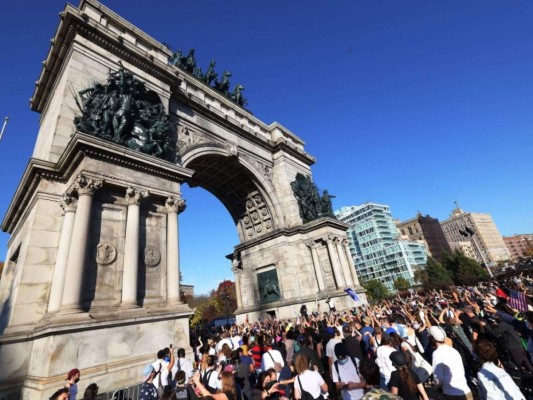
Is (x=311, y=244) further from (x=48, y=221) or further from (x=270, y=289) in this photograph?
(x=48, y=221)

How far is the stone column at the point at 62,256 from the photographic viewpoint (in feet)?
28.1

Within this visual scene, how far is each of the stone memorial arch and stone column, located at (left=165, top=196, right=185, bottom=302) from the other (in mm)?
43

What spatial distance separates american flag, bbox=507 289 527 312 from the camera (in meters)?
6.76

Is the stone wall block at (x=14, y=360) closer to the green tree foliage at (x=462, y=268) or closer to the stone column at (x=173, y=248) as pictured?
the stone column at (x=173, y=248)

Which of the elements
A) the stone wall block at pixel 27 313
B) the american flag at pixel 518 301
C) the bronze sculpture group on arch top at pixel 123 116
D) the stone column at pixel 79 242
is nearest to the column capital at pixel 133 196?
the stone column at pixel 79 242

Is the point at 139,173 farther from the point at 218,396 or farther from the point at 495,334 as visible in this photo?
the point at 495,334

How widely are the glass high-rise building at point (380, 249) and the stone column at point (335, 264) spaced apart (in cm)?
7182

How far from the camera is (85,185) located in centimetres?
943

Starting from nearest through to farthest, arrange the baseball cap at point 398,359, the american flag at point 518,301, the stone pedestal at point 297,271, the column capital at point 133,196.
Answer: the baseball cap at point 398,359 < the american flag at point 518,301 < the column capital at point 133,196 < the stone pedestal at point 297,271

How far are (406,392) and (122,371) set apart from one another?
25.9ft

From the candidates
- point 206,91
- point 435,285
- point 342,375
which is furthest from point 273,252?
point 435,285

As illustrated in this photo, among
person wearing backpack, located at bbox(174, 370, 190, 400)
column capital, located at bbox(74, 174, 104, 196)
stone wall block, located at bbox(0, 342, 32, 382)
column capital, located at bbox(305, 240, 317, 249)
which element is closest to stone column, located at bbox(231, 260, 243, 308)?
column capital, located at bbox(305, 240, 317, 249)

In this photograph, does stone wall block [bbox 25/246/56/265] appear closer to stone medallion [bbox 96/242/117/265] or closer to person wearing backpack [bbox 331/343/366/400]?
stone medallion [bbox 96/242/117/265]

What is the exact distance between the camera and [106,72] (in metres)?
13.1
